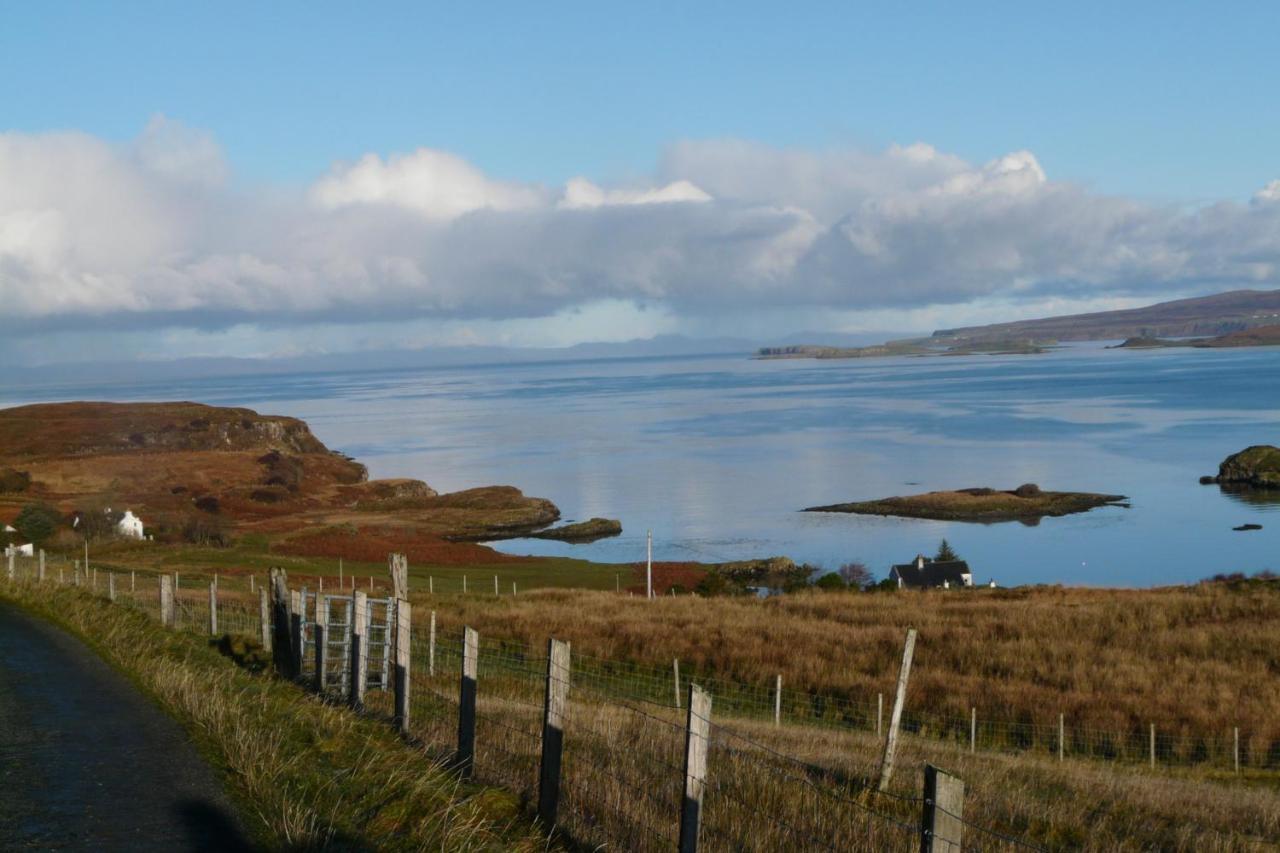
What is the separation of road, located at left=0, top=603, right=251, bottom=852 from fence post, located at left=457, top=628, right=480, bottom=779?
5.64 feet

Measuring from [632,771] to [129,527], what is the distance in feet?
189

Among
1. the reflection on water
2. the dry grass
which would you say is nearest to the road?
the dry grass

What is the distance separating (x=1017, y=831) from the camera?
956cm

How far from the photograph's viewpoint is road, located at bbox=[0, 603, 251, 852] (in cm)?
735

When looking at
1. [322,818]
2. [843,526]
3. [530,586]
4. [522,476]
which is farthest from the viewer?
[522,476]

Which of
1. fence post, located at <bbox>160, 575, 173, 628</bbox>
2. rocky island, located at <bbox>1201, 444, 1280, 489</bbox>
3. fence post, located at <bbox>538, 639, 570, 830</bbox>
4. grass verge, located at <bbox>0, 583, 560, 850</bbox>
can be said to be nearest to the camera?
grass verge, located at <bbox>0, 583, 560, 850</bbox>

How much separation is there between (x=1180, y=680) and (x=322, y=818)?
20524 mm

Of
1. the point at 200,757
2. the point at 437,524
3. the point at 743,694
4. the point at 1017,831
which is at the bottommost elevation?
the point at 437,524

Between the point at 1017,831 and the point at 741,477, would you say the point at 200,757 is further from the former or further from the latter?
the point at 741,477

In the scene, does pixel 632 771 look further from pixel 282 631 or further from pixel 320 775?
pixel 282 631

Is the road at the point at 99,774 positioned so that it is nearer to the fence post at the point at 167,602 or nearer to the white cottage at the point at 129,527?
the fence post at the point at 167,602

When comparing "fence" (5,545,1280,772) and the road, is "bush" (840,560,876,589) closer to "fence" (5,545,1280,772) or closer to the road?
"fence" (5,545,1280,772)

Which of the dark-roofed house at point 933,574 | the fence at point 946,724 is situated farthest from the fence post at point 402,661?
the dark-roofed house at point 933,574

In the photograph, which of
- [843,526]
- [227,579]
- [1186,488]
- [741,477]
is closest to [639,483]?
[741,477]
